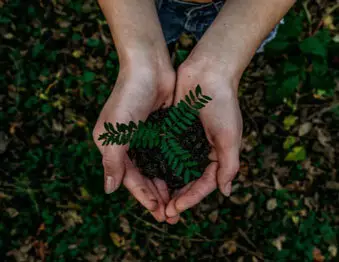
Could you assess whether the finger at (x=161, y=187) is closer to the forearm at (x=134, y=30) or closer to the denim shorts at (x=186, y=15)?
the forearm at (x=134, y=30)

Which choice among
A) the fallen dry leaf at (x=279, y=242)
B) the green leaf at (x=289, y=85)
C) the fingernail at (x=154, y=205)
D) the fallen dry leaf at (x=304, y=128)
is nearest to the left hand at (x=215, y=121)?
the fingernail at (x=154, y=205)

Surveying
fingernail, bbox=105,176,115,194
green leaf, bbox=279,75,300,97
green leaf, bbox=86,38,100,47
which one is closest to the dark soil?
fingernail, bbox=105,176,115,194

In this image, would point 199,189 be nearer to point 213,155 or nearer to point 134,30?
point 213,155

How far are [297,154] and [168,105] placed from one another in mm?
1699

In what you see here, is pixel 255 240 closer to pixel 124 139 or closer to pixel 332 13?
pixel 124 139

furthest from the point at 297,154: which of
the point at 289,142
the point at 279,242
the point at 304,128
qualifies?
the point at 279,242

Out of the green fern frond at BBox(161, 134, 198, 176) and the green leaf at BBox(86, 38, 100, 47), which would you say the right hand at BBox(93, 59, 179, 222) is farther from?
the green leaf at BBox(86, 38, 100, 47)

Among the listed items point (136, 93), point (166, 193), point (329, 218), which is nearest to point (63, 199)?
point (166, 193)

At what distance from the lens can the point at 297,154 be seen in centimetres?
371

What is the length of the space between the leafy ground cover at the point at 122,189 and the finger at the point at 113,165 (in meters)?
1.12

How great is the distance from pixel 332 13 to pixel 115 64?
8.10 feet

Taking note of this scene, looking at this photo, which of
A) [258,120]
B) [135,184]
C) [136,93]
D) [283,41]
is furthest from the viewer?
[258,120]

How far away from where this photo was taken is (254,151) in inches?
149

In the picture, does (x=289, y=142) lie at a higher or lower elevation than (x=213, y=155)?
lower
